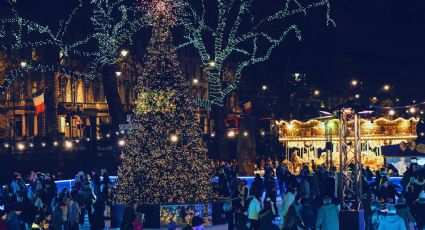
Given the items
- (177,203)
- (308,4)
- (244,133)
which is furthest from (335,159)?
(177,203)

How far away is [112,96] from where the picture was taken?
38.2 m

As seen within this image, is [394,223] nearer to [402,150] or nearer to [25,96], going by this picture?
[402,150]

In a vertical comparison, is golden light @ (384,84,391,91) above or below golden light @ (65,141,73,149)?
above

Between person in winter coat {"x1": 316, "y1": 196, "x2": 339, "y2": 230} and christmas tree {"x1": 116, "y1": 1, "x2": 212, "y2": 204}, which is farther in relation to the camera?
christmas tree {"x1": 116, "y1": 1, "x2": 212, "y2": 204}

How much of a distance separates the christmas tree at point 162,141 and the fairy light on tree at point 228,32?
45.4ft

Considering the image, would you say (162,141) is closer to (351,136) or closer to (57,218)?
(57,218)

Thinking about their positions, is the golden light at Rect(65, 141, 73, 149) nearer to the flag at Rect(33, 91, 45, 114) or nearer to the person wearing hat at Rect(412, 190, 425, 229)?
the flag at Rect(33, 91, 45, 114)

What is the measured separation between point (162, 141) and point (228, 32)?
20.7m

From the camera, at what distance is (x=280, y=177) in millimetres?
31656

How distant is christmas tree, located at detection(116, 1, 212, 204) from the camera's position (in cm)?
2188

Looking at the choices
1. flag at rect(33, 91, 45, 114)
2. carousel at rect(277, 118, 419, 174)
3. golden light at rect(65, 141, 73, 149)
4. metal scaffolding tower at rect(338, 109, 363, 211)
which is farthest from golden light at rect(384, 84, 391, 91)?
metal scaffolding tower at rect(338, 109, 363, 211)

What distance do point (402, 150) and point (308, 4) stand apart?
13200 millimetres

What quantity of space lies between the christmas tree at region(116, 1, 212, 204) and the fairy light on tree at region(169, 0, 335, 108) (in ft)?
45.4

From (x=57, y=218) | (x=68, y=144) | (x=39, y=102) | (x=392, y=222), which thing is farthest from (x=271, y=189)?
(x=68, y=144)
